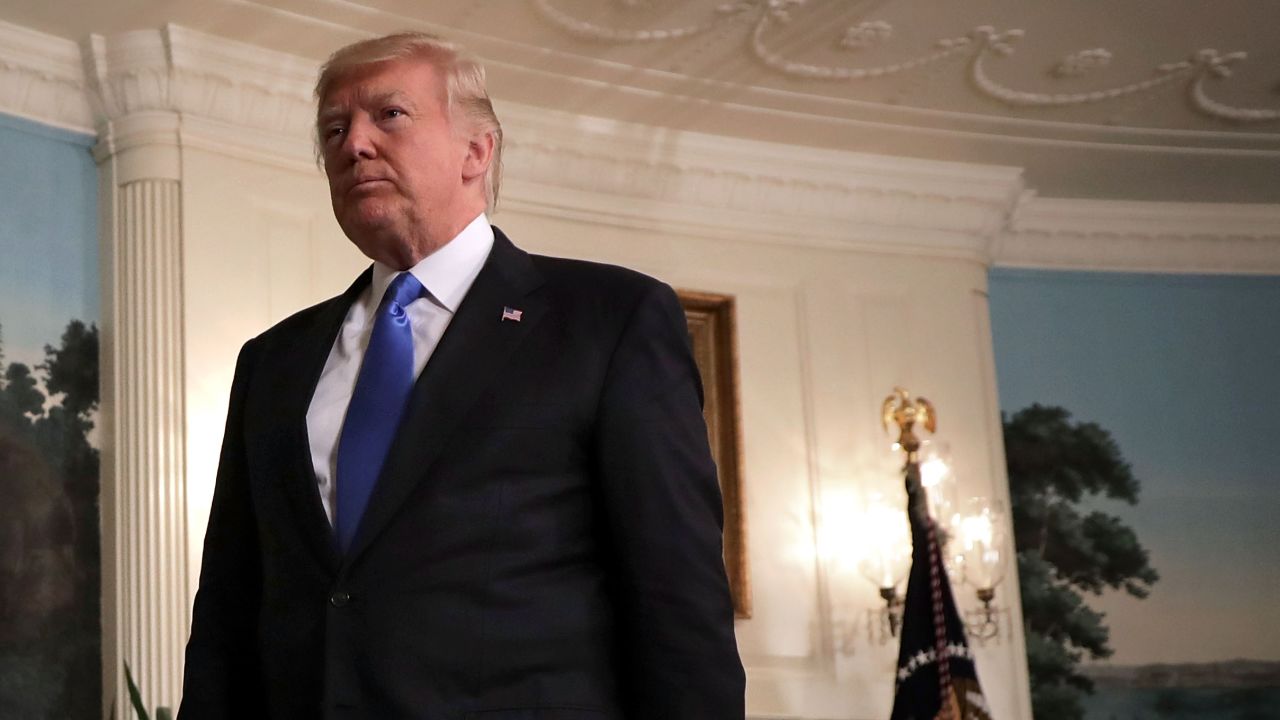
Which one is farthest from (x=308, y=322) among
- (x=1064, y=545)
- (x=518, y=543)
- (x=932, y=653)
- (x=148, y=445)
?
(x=1064, y=545)

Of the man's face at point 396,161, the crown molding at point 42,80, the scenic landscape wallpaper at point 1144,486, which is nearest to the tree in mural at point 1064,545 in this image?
the scenic landscape wallpaper at point 1144,486

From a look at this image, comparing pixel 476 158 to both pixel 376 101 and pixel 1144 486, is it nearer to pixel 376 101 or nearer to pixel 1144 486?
pixel 376 101

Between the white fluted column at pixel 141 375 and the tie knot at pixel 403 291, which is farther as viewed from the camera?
the white fluted column at pixel 141 375

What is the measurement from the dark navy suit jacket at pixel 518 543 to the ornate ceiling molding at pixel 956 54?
14.1 ft

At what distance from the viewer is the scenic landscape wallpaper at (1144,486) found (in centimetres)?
784

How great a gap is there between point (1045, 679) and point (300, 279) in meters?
3.94

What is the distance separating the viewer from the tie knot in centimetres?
216

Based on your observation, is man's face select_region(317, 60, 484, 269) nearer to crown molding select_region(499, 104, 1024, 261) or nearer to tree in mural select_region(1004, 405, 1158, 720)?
crown molding select_region(499, 104, 1024, 261)

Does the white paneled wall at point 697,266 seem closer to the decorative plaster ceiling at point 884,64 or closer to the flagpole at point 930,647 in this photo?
the decorative plaster ceiling at point 884,64

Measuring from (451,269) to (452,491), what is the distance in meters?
0.37

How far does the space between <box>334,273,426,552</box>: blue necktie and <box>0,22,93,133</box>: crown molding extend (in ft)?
14.0

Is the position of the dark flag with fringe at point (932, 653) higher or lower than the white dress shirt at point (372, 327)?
lower

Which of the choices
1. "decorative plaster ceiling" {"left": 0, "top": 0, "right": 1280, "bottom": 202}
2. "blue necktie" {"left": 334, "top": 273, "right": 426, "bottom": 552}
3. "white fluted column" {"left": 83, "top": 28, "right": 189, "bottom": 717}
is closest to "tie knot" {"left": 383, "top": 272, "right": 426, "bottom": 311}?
"blue necktie" {"left": 334, "top": 273, "right": 426, "bottom": 552}

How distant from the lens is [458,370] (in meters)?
2.04
